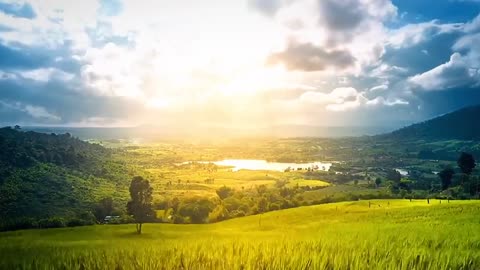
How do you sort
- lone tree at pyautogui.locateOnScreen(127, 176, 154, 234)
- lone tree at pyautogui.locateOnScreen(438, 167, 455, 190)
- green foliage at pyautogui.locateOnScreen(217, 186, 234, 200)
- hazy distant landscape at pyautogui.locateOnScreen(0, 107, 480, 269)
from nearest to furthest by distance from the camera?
hazy distant landscape at pyautogui.locateOnScreen(0, 107, 480, 269) → lone tree at pyautogui.locateOnScreen(127, 176, 154, 234) → lone tree at pyautogui.locateOnScreen(438, 167, 455, 190) → green foliage at pyautogui.locateOnScreen(217, 186, 234, 200)

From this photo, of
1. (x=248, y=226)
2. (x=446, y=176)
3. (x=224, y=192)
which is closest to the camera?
(x=248, y=226)

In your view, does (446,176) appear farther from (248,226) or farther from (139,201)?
(139,201)

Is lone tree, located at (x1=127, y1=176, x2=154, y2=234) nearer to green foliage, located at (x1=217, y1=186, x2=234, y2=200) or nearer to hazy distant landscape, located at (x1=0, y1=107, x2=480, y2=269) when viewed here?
hazy distant landscape, located at (x1=0, y1=107, x2=480, y2=269)

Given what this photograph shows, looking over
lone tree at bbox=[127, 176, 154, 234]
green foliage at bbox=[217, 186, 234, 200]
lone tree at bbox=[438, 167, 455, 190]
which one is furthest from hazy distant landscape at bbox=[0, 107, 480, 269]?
green foliage at bbox=[217, 186, 234, 200]

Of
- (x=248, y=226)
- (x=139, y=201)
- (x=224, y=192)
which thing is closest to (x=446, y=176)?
(x=224, y=192)

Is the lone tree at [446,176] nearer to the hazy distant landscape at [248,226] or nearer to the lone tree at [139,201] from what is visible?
the hazy distant landscape at [248,226]

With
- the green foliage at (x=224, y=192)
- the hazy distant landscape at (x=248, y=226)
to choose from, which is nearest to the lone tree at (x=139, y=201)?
the hazy distant landscape at (x=248, y=226)

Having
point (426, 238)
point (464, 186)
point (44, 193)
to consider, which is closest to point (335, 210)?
Result: point (464, 186)

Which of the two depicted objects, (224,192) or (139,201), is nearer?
(139,201)

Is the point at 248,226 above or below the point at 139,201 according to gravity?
below
